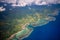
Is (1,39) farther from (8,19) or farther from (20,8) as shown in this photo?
(20,8)

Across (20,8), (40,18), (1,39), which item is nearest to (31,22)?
(40,18)

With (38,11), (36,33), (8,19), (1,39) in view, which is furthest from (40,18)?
(1,39)

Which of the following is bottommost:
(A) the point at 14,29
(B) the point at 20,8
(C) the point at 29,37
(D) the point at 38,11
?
(C) the point at 29,37

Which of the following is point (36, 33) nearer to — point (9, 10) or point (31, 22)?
point (31, 22)

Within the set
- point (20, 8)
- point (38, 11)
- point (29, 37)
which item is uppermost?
point (20, 8)

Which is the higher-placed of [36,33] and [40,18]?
[40,18]

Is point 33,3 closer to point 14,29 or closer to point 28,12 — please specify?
point 28,12

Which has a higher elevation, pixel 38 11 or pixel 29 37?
pixel 38 11
